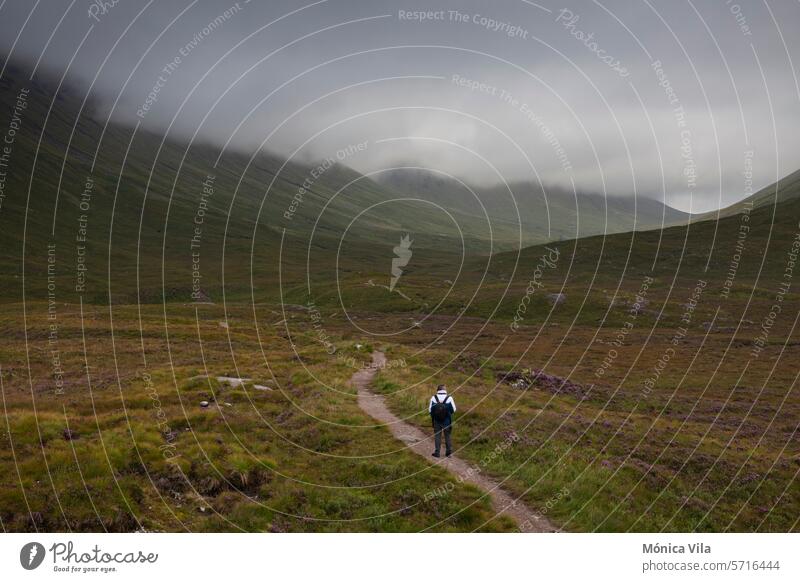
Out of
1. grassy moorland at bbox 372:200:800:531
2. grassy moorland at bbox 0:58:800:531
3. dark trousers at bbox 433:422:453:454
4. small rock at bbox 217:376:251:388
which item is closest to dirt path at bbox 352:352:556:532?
dark trousers at bbox 433:422:453:454

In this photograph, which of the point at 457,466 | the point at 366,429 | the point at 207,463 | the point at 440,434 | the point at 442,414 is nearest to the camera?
the point at 207,463

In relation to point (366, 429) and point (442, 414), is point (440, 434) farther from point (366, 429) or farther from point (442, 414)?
point (366, 429)

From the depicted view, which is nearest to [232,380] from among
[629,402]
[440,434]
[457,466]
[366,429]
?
[366,429]

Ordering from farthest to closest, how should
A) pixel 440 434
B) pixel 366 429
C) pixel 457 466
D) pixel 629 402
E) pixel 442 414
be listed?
pixel 629 402 < pixel 366 429 < pixel 440 434 < pixel 442 414 < pixel 457 466

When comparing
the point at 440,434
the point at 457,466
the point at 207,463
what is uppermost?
the point at 440,434

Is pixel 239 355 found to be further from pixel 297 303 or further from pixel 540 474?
pixel 297 303

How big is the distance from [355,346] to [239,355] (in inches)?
500

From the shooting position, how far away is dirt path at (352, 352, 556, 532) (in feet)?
48.0

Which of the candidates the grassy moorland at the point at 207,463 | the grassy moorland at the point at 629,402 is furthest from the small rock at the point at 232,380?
the grassy moorland at the point at 629,402

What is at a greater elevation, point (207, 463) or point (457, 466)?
point (457, 466)

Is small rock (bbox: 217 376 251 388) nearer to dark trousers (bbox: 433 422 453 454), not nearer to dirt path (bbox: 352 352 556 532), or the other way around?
dirt path (bbox: 352 352 556 532)

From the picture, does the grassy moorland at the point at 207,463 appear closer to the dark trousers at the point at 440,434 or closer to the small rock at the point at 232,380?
the small rock at the point at 232,380

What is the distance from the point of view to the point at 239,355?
4225 centimetres

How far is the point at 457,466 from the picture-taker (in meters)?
18.3
